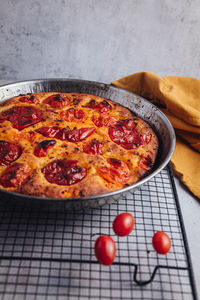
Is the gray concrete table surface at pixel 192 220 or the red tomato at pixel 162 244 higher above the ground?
the red tomato at pixel 162 244

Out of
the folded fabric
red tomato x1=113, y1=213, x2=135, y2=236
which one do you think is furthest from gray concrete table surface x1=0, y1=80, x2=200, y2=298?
red tomato x1=113, y1=213, x2=135, y2=236

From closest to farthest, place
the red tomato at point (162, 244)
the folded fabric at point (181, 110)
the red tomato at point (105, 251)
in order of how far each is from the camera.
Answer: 1. the red tomato at point (105, 251)
2. the red tomato at point (162, 244)
3. the folded fabric at point (181, 110)

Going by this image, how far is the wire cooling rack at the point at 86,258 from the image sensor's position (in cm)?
166

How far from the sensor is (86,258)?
182 centimetres

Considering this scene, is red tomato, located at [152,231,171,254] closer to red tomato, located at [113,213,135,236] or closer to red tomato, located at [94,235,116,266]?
red tomato, located at [113,213,135,236]

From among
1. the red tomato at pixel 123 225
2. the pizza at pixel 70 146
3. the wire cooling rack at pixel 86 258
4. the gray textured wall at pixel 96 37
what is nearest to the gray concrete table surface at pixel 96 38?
the gray textured wall at pixel 96 37

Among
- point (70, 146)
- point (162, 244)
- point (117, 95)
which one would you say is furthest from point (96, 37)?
point (162, 244)

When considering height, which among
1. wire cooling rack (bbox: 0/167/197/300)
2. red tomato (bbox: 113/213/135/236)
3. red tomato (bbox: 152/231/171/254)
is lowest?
wire cooling rack (bbox: 0/167/197/300)

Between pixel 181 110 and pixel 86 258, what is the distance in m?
1.87

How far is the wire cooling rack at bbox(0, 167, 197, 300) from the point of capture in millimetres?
1658

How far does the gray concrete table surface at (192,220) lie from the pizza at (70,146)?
1.50 feet

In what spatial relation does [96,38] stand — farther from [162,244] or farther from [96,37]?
[162,244]

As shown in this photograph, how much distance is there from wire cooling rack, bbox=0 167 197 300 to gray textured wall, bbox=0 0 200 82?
2916 millimetres

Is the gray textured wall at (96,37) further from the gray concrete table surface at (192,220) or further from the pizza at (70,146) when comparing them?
the gray concrete table surface at (192,220)
